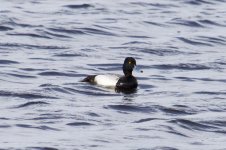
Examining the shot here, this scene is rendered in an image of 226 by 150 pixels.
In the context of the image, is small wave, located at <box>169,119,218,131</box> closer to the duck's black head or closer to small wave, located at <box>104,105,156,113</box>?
small wave, located at <box>104,105,156,113</box>

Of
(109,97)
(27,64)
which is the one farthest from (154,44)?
(109,97)

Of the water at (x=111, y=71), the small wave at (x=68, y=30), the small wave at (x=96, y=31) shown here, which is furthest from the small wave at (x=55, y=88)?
the small wave at (x=96, y=31)

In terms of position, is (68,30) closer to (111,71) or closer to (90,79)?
(111,71)

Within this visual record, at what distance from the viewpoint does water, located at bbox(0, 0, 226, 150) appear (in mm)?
16750

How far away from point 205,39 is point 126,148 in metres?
13.6

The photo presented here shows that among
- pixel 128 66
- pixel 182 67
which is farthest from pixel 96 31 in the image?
pixel 128 66

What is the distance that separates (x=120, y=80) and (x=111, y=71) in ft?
7.13

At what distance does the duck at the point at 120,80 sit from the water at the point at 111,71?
300mm

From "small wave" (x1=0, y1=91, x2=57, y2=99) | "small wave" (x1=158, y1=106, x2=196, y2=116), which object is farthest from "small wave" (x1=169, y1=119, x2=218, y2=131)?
"small wave" (x1=0, y1=91, x2=57, y2=99)

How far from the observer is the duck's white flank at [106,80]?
21.9 meters

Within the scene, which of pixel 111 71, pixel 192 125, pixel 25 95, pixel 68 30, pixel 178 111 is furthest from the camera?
pixel 68 30

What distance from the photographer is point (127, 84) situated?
22016mm

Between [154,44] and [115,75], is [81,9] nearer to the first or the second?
[154,44]

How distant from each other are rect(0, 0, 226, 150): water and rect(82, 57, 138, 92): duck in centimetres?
30
